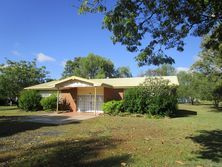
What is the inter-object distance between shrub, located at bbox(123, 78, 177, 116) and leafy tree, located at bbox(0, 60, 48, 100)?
74.9 feet

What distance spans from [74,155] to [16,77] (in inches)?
1323

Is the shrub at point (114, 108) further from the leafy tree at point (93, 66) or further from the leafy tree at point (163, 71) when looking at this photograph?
the leafy tree at point (163, 71)

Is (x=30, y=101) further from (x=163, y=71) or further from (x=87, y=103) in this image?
(x=163, y=71)

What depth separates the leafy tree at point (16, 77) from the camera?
36812mm

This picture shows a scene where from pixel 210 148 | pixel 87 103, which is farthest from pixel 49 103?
pixel 210 148

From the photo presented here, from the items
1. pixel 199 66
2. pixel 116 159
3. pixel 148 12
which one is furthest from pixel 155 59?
pixel 199 66

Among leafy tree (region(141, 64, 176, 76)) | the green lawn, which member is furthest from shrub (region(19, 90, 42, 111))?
leafy tree (region(141, 64, 176, 76))

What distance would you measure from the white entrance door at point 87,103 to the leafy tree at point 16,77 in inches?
623

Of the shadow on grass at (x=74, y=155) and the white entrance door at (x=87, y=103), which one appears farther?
the white entrance door at (x=87, y=103)

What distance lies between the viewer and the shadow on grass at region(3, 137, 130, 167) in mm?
6473

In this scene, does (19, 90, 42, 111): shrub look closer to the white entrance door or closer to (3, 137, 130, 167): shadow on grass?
the white entrance door

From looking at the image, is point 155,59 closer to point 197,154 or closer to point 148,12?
point 148,12

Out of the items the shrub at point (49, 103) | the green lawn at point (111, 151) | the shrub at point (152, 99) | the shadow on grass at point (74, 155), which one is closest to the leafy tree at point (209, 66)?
the shrub at point (152, 99)

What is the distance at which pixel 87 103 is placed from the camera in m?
26.5
